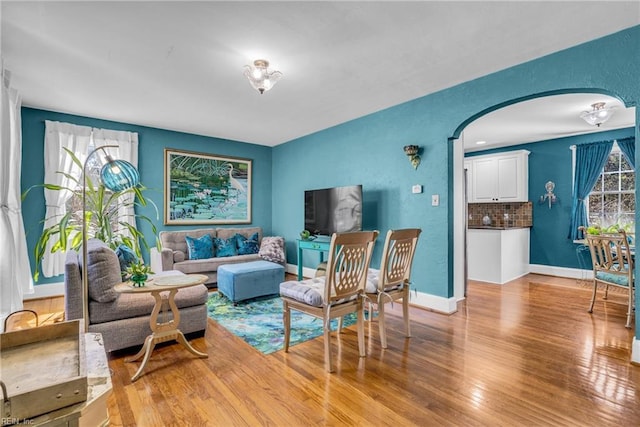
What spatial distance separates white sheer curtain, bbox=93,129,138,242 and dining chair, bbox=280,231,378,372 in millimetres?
3367

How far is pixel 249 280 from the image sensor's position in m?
Answer: 3.89

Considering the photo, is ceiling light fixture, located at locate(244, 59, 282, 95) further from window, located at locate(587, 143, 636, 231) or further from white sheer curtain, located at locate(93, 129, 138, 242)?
window, located at locate(587, 143, 636, 231)

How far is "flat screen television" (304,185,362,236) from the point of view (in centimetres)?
425

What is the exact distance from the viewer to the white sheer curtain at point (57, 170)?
164 inches

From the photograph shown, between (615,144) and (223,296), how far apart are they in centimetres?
663

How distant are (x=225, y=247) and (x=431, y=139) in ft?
11.6

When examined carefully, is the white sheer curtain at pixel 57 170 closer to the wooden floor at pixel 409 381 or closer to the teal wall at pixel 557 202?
the wooden floor at pixel 409 381

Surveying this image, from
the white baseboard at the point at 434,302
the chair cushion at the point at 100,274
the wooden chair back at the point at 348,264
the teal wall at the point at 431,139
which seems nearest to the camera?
the wooden chair back at the point at 348,264

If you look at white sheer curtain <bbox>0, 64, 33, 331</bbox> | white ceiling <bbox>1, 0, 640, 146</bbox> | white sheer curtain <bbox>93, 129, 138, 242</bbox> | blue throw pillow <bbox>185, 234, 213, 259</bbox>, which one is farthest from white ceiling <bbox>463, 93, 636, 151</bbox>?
white sheer curtain <bbox>0, 64, 33, 331</bbox>

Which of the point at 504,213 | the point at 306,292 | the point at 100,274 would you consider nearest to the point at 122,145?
the point at 100,274

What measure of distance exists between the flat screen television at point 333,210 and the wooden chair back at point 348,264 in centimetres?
174

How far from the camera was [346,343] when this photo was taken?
272 centimetres

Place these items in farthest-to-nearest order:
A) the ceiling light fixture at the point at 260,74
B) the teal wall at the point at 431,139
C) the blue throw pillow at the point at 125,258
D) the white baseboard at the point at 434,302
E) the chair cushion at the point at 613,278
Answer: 1. the white baseboard at the point at 434,302
2. the chair cushion at the point at 613,278
3. the blue throw pillow at the point at 125,258
4. the ceiling light fixture at the point at 260,74
5. the teal wall at the point at 431,139

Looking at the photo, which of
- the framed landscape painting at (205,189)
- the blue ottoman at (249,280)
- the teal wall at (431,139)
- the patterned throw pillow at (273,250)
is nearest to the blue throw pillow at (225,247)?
the patterned throw pillow at (273,250)
